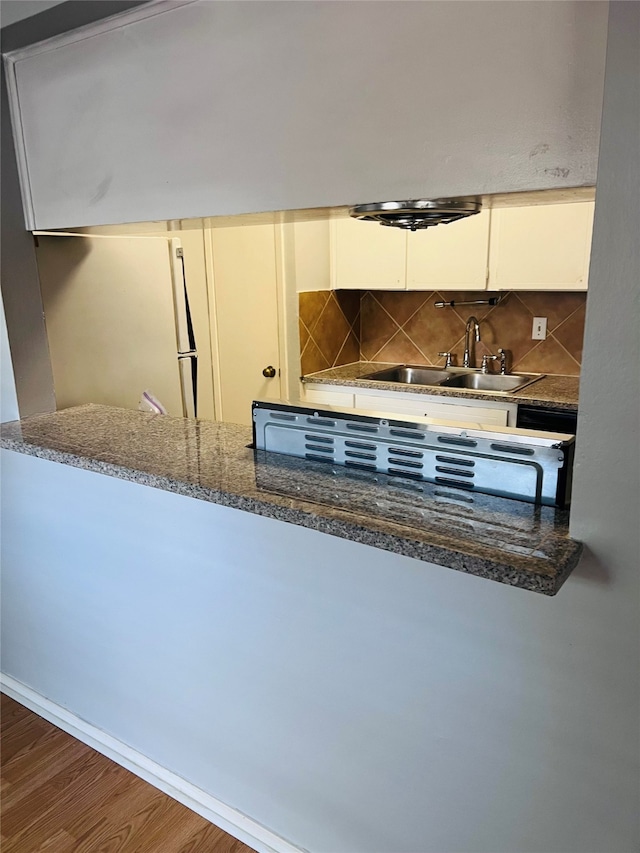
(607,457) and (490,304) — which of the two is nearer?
(607,457)

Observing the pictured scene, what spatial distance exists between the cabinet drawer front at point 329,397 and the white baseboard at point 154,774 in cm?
197

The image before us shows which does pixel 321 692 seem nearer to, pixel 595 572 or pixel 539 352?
pixel 595 572

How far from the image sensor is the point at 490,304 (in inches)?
139

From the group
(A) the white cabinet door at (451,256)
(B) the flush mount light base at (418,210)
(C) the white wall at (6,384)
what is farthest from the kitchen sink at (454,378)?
(C) the white wall at (6,384)

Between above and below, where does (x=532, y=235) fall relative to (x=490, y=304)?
above

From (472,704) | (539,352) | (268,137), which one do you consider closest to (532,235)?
(539,352)

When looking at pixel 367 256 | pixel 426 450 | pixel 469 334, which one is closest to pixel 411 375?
→ pixel 469 334

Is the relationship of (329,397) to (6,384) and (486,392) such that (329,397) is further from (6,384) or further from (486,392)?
(6,384)

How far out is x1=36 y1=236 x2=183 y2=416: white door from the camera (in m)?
2.08

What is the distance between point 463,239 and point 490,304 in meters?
0.45

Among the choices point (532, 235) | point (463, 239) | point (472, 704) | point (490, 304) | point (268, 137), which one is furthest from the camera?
point (490, 304)

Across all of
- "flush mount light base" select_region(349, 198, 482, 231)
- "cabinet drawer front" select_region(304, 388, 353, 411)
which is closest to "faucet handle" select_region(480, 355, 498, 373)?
"cabinet drawer front" select_region(304, 388, 353, 411)

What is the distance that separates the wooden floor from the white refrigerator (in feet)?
3.70

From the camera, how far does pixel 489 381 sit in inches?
137
